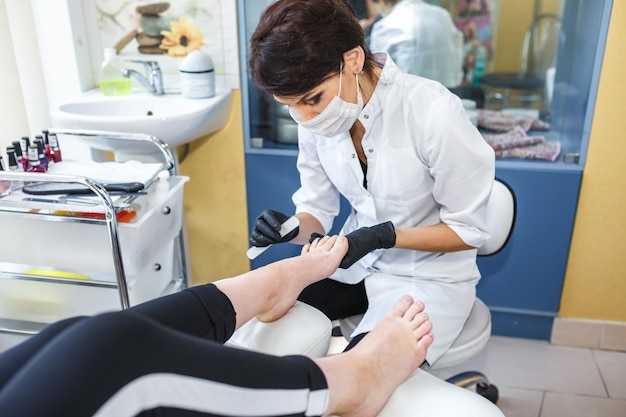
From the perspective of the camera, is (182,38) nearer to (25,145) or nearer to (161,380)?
(25,145)

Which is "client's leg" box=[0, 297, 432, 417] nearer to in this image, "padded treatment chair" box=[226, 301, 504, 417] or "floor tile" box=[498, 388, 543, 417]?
"padded treatment chair" box=[226, 301, 504, 417]

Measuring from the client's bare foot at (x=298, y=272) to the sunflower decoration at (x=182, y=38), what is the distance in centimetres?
102

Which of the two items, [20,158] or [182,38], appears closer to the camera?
[20,158]

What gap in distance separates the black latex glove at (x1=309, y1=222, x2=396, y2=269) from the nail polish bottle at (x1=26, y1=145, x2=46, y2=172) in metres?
0.76

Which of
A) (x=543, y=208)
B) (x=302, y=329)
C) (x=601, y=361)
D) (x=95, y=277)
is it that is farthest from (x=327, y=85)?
(x=601, y=361)

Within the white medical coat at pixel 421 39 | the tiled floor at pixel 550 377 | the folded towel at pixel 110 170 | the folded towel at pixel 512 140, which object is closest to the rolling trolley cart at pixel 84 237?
the folded towel at pixel 110 170

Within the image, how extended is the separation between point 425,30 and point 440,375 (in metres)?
1.12

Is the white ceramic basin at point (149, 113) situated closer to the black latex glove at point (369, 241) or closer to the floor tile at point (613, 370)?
the black latex glove at point (369, 241)

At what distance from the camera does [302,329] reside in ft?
3.61

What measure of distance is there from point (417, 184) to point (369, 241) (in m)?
0.16

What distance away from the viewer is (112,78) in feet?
6.25

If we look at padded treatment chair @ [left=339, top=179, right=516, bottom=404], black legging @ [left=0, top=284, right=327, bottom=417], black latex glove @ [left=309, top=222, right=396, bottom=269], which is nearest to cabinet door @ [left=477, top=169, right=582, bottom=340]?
padded treatment chair @ [left=339, top=179, right=516, bottom=404]

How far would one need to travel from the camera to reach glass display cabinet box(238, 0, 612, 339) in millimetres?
1782

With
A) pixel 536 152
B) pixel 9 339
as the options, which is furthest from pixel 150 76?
pixel 536 152
